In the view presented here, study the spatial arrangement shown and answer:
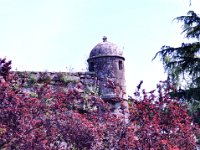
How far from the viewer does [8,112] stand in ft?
21.9

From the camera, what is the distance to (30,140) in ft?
21.8

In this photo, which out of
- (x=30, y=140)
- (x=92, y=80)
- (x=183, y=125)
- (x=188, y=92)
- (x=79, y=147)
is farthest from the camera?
(x=92, y=80)

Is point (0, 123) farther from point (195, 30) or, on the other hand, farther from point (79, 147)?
point (195, 30)

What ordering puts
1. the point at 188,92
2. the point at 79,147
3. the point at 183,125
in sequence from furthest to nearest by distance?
the point at 188,92 → the point at 183,125 → the point at 79,147

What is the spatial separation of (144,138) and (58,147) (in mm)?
1446

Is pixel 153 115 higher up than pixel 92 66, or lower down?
lower down

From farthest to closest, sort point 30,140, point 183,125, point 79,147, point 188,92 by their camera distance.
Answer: point 188,92, point 183,125, point 79,147, point 30,140

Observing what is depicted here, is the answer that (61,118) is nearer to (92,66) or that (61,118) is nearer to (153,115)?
(153,115)

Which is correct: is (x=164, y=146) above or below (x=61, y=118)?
below

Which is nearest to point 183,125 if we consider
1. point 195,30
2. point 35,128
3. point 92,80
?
point 35,128

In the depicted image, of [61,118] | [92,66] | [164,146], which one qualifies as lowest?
[164,146]

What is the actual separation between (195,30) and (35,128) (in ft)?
20.9

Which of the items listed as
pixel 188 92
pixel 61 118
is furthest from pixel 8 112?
pixel 188 92

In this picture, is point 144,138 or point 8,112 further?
point 144,138
